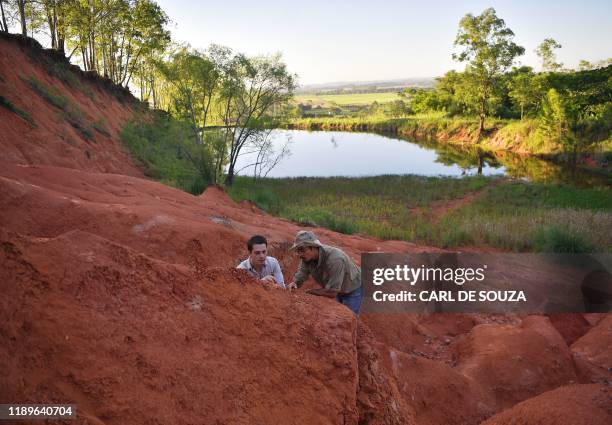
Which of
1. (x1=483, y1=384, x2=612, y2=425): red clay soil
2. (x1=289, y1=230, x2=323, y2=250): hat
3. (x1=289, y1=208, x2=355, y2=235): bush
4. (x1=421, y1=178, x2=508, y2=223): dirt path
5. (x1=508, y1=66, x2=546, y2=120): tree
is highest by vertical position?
(x1=508, y1=66, x2=546, y2=120): tree

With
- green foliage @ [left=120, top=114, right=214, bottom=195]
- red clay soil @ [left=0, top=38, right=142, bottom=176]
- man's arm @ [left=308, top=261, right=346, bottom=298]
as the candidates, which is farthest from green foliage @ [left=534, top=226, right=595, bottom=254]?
red clay soil @ [left=0, top=38, right=142, bottom=176]

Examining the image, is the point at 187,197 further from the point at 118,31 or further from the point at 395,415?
the point at 118,31

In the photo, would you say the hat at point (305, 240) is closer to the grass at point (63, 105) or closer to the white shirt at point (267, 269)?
the white shirt at point (267, 269)

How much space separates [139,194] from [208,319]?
7009 mm

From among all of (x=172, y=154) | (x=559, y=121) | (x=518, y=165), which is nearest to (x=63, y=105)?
(x=172, y=154)

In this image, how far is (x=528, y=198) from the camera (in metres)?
21.6

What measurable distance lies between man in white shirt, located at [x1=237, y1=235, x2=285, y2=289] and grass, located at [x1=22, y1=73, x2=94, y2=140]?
14077 millimetres

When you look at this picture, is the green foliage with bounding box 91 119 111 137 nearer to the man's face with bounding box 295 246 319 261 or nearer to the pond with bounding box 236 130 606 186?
the pond with bounding box 236 130 606 186

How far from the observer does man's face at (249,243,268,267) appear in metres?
4.06

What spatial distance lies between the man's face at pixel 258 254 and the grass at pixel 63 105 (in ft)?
46.3

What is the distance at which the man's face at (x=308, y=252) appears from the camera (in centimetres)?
434

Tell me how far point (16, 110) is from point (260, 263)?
1170cm

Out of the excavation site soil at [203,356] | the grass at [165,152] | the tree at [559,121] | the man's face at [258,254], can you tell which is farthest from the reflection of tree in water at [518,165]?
the man's face at [258,254]

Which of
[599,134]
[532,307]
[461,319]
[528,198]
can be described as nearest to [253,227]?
[461,319]
